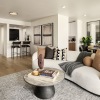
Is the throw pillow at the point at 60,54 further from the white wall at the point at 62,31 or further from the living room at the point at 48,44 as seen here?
the white wall at the point at 62,31

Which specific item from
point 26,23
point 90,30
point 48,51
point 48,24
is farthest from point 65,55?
point 26,23

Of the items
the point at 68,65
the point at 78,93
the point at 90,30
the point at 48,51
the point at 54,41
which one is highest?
the point at 90,30

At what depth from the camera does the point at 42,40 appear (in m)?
6.47

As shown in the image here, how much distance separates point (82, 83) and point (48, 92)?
81 cm

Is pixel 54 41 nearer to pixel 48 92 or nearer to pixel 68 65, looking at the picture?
pixel 68 65

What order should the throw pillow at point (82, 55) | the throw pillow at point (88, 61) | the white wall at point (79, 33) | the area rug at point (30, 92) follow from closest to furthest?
the area rug at point (30, 92)
the throw pillow at point (88, 61)
the throw pillow at point (82, 55)
the white wall at point (79, 33)

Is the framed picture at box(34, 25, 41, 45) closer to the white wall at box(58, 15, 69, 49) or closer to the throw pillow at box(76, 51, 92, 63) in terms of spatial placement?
the white wall at box(58, 15, 69, 49)

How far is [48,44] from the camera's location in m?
6.03

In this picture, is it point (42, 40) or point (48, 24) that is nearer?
point (48, 24)

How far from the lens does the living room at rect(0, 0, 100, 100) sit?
225 centimetres

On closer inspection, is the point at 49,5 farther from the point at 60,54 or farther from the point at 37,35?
the point at 37,35

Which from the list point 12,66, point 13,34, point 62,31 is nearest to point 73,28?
point 62,31

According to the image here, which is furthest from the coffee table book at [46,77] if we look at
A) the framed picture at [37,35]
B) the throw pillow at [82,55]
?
the framed picture at [37,35]

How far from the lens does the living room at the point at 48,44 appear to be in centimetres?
225
